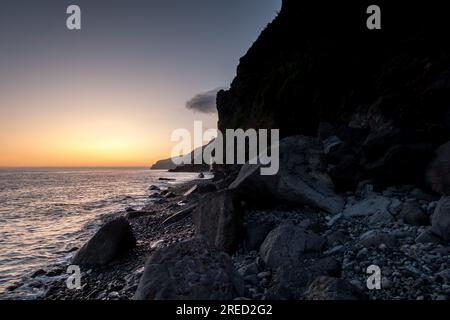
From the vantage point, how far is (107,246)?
9406mm

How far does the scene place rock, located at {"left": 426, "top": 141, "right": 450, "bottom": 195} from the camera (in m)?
8.02

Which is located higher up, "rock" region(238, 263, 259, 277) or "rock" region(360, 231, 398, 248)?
"rock" region(360, 231, 398, 248)

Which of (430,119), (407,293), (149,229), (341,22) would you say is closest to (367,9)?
(341,22)

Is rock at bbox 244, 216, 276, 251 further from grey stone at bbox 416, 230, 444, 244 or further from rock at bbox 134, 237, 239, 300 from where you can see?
grey stone at bbox 416, 230, 444, 244

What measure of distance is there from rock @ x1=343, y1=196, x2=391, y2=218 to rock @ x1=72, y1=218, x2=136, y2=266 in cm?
670

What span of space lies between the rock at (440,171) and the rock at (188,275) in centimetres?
624

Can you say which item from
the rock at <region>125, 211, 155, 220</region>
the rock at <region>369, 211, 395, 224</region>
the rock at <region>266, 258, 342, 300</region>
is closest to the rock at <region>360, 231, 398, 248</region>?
the rock at <region>266, 258, 342, 300</region>

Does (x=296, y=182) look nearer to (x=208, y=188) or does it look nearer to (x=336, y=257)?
(x=336, y=257)

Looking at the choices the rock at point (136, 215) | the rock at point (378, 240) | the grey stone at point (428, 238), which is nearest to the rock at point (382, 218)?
the rock at point (378, 240)

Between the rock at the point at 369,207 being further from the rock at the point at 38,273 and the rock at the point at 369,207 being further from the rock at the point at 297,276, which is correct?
the rock at the point at 38,273

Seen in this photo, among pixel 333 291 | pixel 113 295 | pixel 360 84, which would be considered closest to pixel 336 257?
pixel 333 291

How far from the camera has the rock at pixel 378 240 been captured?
20.5ft

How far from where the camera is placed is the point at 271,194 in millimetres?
9797
